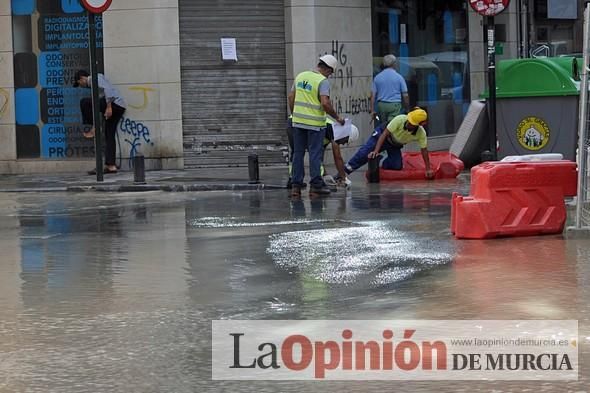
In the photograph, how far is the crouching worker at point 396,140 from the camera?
1641 cm

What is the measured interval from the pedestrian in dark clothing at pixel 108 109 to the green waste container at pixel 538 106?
19.7ft

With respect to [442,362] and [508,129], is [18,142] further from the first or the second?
[442,362]

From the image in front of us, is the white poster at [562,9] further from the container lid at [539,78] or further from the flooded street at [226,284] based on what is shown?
the flooded street at [226,284]

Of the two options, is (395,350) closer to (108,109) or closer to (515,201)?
(515,201)

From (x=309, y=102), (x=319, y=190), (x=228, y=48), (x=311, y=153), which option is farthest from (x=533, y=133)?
(x=228, y=48)

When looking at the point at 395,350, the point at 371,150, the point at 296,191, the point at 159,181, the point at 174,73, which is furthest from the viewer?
the point at 174,73

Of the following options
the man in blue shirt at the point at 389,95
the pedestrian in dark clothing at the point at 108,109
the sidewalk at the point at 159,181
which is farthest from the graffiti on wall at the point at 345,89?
the pedestrian in dark clothing at the point at 108,109

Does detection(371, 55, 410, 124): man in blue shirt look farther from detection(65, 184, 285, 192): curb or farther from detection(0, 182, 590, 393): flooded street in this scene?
detection(0, 182, 590, 393): flooded street

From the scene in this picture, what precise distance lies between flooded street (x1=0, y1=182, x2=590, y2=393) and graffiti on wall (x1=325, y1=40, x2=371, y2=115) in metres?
7.00

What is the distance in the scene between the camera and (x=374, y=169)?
55.6 ft

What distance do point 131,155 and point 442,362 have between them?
1424 cm

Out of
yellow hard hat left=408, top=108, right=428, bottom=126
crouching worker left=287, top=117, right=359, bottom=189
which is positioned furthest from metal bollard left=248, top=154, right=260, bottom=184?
yellow hard hat left=408, top=108, right=428, bottom=126

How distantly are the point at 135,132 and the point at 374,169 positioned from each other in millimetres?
4821

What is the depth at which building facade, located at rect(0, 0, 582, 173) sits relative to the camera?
19891 millimetres
